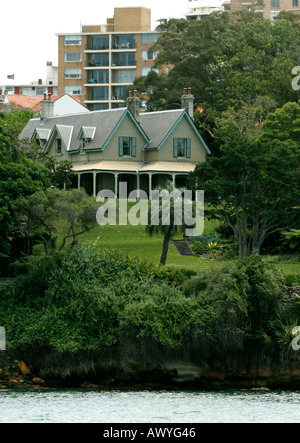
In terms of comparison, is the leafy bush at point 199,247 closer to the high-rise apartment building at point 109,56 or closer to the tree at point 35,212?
the tree at point 35,212

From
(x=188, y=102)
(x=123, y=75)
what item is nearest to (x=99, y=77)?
(x=123, y=75)

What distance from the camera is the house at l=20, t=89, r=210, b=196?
7088 centimetres

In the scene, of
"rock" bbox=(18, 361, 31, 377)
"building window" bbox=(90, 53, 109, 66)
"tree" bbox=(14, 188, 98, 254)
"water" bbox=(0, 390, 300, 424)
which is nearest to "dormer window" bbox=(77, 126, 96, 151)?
"tree" bbox=(14, 188, 98, 254)

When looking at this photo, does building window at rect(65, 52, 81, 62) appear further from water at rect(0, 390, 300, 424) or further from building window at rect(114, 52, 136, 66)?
water at rect(0, 390, 300, 424)

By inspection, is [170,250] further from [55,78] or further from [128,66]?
[55,78]

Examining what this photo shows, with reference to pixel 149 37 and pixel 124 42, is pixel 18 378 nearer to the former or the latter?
pixel 149 37

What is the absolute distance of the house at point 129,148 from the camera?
7088cm

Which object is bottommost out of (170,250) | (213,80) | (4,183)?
(170,250)

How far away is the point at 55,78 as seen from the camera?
155625 millimetres

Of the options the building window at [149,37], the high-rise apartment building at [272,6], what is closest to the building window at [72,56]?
the building window at [149,37]

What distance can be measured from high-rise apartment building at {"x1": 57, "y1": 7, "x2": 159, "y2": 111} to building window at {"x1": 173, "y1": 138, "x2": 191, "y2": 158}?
166ft
